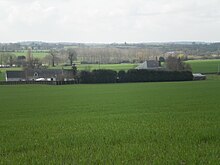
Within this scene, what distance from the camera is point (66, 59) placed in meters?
154

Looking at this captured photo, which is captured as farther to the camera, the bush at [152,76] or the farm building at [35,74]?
the farm building at [35,74]

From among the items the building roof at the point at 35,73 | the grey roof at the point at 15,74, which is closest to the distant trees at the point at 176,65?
the building roof at the point at 35,73

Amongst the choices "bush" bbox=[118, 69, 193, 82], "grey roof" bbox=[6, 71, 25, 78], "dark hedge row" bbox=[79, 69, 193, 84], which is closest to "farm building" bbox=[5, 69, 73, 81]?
"grey roof" bbox=[6, 71, 25, 78]

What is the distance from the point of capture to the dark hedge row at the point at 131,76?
89875 mm

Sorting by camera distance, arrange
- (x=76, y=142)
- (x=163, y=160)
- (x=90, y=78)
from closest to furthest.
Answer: (x=163, y=160) < (x=76, y=142) < (x=90, y=78)

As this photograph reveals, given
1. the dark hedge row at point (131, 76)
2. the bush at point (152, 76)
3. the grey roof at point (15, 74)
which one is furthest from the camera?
the grey roof at point (15, 74)

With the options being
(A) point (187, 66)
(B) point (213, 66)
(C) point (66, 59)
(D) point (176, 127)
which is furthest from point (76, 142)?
(C) point (66, 59)

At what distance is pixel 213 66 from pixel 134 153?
371ft

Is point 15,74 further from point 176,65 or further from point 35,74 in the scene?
point 176,65

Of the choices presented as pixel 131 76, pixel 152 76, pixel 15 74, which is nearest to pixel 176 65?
pixel 152 76

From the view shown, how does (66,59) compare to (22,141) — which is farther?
(66,59)

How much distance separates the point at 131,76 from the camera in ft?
298

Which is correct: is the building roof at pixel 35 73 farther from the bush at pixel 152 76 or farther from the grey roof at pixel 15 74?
the bush at pixel 152 76

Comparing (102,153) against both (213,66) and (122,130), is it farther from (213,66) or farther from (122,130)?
(213,66)
